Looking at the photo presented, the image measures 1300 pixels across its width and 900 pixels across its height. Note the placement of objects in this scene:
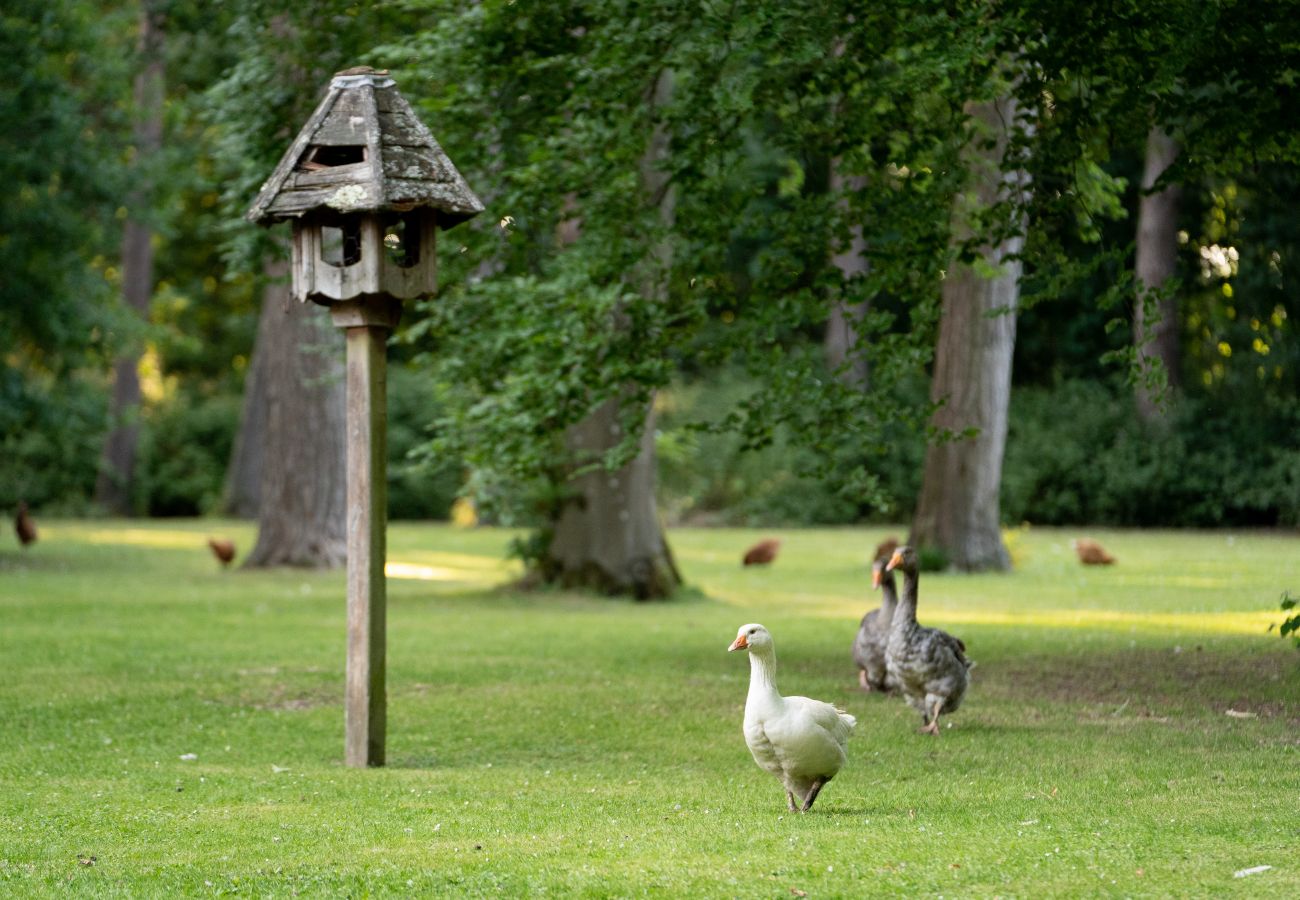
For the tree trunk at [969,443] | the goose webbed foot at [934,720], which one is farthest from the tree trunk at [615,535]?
the goose webbed foot at [934,720]

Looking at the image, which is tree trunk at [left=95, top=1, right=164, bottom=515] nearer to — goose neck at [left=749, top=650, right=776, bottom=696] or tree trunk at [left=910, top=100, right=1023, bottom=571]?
tree trunk at [left=910, top=100, right=1023, bottom=571]

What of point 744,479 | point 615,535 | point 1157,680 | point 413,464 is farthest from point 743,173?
point 413,464

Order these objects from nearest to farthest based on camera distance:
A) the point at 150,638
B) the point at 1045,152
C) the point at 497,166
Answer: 1. the point at 1045,152
2. the point at 497,166
3. the point at 150,638

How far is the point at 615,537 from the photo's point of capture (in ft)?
71.1

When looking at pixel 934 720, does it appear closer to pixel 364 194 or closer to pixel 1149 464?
pixel 364 194

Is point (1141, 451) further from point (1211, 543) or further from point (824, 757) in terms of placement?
point (824, 757)

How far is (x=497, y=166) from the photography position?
15.1 metres

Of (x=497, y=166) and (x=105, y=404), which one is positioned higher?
(x=497, y=166)

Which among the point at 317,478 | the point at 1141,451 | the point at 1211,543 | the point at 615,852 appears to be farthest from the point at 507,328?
the point at 1141,451

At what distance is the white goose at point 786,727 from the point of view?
814 centimetres

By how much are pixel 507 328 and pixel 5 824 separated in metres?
6.43

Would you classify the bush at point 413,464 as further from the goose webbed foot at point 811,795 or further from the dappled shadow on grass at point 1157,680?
the goose webbed foot at point 811,795

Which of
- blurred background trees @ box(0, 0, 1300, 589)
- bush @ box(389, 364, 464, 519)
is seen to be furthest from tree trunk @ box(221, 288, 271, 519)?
blurred background trees @ box(0, 0, 1300, 589)

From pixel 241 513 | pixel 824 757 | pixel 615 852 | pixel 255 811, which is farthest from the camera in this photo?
pixel 241 513
